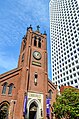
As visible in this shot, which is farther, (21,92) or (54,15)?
(54,15)

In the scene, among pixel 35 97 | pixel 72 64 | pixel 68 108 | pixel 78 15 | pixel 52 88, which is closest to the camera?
pixel 68 108

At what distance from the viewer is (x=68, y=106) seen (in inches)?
846

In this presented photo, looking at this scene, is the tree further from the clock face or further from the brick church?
the clock face

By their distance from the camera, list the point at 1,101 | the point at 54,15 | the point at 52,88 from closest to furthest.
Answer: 1. the point at 1,101
2. the point at 52,88
3. the point at 54,15

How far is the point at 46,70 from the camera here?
1251 inches

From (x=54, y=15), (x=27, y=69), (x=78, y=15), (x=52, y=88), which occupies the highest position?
(x=54, y=15)

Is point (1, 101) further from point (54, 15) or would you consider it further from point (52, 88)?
point (54, 15)

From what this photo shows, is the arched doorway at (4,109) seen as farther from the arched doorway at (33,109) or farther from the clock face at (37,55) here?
the clock face at (37,55)

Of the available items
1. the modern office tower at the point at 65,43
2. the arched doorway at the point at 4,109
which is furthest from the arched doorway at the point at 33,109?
the modern office tower at the point at 65,43

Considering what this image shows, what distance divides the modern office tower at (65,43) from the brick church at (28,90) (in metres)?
24.2

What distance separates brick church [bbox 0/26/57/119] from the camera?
78.9 feet

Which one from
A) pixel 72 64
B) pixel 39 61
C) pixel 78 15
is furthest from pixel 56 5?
pixel 39 61

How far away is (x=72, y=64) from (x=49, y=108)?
32611 mm

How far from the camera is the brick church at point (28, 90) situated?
24.0 meters
